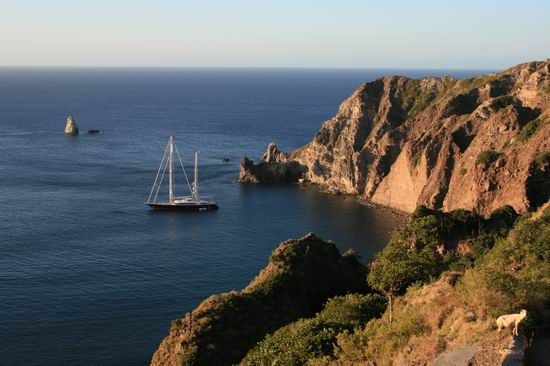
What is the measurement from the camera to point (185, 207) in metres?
101

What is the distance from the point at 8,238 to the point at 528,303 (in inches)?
2793

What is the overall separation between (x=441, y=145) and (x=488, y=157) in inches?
598

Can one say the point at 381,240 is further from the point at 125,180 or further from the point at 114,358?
the point at 125,180

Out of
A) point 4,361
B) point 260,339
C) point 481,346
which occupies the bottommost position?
point 4,361

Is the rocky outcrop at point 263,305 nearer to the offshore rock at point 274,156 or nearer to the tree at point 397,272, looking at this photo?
the tree at point 397,272

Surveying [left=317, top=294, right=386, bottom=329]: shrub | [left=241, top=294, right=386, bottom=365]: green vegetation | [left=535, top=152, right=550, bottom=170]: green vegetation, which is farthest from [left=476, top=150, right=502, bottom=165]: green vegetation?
[left=317, top=294, right=386, bottom=329]: shrub

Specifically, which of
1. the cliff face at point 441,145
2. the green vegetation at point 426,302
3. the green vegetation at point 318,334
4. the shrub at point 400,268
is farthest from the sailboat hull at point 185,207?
the green vegetation at point 318,334

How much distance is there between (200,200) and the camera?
104062 millimetres

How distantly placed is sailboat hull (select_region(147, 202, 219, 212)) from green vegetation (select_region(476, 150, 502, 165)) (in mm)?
38909

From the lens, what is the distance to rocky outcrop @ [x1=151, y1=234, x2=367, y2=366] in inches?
1610

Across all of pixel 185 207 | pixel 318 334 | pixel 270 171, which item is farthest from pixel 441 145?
pixel 318 334

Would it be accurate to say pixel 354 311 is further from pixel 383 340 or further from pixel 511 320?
pixel 511 320

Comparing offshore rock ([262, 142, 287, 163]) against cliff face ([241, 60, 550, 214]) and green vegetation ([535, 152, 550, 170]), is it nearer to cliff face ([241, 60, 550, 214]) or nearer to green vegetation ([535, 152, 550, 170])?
cliff face ([241, 60, 550, 214])

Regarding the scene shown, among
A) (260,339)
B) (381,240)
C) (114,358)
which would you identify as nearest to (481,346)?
(260,339)
